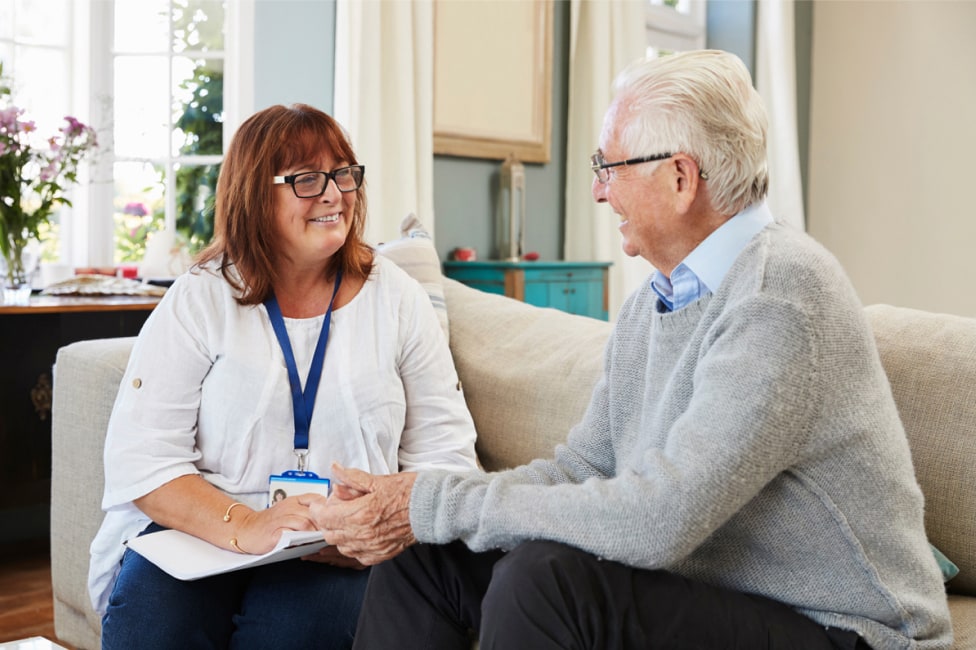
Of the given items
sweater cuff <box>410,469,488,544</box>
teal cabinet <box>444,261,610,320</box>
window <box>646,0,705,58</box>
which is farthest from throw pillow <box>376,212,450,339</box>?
window <box>646,0,705,58</box>

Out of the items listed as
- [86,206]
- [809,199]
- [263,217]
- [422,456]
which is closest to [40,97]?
[86,206]

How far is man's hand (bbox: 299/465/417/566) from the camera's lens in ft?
4.68

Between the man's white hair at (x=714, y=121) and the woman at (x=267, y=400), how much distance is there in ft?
2.13

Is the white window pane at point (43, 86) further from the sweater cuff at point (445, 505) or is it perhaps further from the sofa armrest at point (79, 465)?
the sweater cuff at point (445, 505)

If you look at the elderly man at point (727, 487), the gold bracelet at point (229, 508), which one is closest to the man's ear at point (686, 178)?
the elderly man at point (727, 487)

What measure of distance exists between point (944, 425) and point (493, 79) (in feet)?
11.2

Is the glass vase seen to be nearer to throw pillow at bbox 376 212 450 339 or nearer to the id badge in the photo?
throw pillow at bbox 376 212 450 339

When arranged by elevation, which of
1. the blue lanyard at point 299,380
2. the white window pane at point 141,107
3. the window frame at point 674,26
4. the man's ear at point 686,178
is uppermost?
the window frame at point 674,26

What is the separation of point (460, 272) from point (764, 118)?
10.5ft

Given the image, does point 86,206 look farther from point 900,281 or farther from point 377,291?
point 900,281

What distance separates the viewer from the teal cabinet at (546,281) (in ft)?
14.1

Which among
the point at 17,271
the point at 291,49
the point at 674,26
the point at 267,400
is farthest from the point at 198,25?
the point at 674,26

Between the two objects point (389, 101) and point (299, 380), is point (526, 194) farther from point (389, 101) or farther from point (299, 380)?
point (299, 380)

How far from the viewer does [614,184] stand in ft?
4.77
